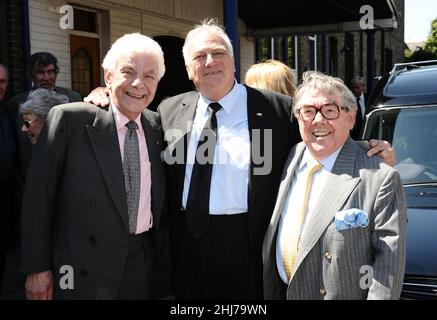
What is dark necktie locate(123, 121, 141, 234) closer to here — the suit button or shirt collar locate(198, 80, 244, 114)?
shirt collar locate(198, 80, 244, 114)

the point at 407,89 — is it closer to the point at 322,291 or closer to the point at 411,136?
the point at 411,136

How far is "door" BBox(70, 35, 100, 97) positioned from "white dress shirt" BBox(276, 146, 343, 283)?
589 cm

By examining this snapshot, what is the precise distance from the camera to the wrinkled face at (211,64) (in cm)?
298

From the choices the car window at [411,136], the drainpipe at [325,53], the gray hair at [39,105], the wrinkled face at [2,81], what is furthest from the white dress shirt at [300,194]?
the drainpipe at [325,53]

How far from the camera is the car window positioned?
396cm

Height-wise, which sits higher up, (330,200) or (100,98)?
(100,98)

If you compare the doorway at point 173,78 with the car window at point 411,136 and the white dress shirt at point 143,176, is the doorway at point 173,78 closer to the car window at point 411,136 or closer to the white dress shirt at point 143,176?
the car window at point 411,136

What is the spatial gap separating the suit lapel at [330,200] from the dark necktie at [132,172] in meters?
0.86

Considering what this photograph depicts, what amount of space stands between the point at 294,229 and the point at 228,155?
0.63m

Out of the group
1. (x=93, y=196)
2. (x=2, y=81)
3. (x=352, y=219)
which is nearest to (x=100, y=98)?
(x=93, y=196)

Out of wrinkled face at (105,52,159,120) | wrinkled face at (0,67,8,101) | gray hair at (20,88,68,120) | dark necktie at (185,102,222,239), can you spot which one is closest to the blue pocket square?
dark necktie at (185,102,222,239)

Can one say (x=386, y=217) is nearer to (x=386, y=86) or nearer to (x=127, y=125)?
(x=127, y=125)

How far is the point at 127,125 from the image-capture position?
9.23 ft

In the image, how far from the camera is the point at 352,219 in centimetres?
232
